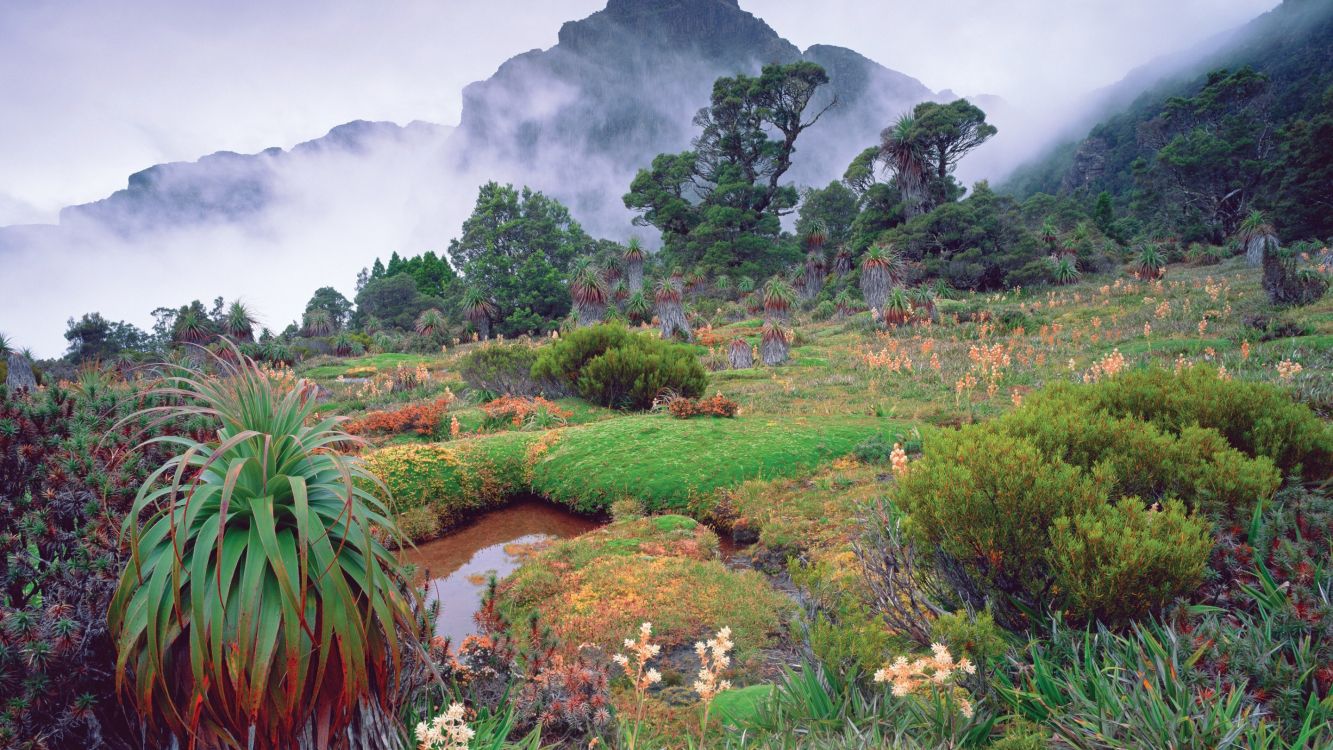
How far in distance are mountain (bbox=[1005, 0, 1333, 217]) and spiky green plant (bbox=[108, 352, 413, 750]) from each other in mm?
→ 58706

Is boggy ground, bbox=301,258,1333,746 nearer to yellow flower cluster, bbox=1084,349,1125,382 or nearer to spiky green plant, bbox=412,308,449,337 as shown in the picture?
yellow flower cluster, bbox=1084,349,1125,382

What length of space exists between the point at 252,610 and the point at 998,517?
13.0 feet

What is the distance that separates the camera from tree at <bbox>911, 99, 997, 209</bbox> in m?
37.3

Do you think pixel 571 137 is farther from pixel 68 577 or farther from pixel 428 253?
pixel 68 577

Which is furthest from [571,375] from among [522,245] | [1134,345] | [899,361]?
[522,245]

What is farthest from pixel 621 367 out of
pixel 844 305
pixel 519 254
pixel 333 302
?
pixel 333 302

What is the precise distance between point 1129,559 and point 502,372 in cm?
1451

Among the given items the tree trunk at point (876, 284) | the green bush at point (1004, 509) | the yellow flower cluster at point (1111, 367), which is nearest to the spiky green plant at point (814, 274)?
the tree trunk at point (876, 284)

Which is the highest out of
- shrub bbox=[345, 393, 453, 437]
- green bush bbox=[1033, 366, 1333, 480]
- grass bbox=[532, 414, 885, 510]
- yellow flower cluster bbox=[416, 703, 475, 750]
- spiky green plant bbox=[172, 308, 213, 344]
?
spiky green plant bbox=[172, 308, 213, 344]

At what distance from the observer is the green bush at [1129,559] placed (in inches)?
129

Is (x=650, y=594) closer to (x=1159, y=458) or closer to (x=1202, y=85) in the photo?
(x=1159, y=458)

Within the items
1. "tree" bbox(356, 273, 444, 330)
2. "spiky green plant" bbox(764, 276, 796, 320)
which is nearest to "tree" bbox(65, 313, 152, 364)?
"tree" bbox(356, 273, 444, 330)

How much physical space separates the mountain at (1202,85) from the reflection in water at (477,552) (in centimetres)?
5565

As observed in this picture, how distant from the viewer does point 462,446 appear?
10344mm
